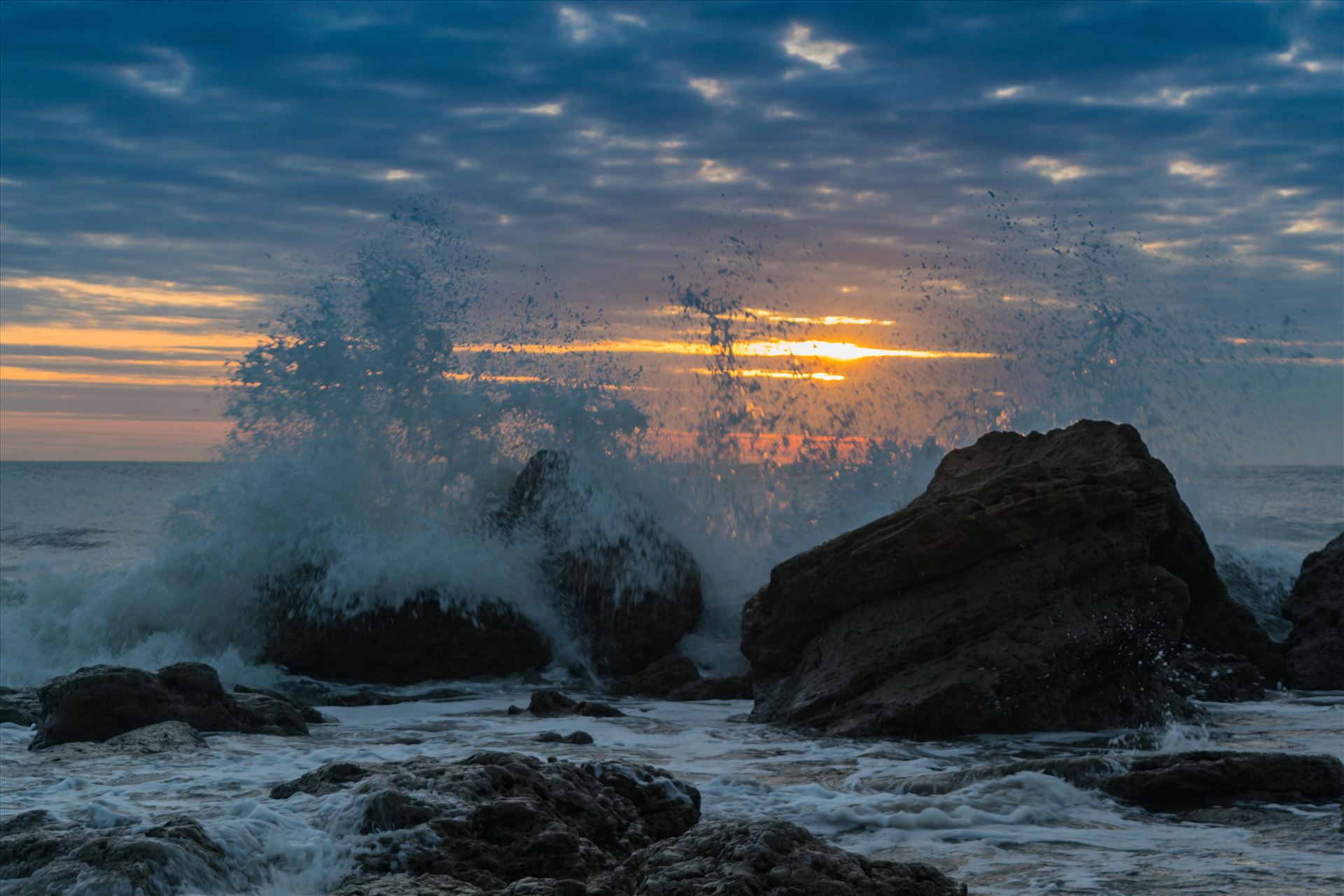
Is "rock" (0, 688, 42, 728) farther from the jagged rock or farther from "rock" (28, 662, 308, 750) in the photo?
the jagged rock

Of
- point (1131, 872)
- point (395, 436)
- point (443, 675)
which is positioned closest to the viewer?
point (1131, 872)

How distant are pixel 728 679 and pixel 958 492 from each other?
2.45 m

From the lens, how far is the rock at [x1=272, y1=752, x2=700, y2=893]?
352cm

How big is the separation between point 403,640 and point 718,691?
9.01 ft

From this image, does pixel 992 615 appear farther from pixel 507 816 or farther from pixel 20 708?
pixel 20 708

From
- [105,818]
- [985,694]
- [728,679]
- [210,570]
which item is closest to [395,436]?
[210,570]

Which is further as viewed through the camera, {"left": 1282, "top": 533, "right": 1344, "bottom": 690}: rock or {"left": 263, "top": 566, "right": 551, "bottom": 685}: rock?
{"left": 263, "top": 566, "right": 551, "bottom": 685}: rock

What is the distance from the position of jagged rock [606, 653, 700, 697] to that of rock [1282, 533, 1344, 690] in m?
4.49

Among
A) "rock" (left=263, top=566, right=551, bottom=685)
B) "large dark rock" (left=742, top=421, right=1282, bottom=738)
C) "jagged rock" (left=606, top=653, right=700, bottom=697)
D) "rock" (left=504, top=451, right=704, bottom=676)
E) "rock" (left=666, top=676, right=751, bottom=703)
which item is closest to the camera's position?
"large dark rock" (left=742, top=421, right=1282, bottom=738)

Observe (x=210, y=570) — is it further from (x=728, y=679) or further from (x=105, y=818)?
(x=105, y=818)

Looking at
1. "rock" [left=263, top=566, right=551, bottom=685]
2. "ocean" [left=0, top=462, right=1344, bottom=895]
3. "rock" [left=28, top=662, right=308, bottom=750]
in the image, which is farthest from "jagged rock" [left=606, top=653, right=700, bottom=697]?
"rock" [left=28, top=662, right=308, bottom=750]

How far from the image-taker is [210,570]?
10.5 m

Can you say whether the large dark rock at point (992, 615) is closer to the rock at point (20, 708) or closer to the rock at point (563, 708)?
the rock at point (563, 708)

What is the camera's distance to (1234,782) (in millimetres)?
4703
